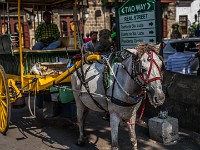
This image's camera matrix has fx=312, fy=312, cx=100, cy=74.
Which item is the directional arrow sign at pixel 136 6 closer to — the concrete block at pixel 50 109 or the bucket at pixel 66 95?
the bucket at pixel 66 95

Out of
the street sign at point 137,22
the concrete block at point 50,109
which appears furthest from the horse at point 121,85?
the street sign at point 137,22

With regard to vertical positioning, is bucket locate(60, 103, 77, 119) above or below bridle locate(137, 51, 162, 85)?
below

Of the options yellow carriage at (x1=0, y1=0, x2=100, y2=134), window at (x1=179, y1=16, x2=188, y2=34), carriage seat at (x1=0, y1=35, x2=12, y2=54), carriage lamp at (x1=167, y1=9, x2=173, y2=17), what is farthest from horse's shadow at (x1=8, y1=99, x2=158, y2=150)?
window at (x1=179, y1=16, x2=188, y2=34)

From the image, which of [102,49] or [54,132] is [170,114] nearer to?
[102,49]

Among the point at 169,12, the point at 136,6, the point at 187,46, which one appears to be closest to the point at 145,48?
the point at 136,6

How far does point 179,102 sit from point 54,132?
2612 mm

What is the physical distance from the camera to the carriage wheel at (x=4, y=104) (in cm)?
586

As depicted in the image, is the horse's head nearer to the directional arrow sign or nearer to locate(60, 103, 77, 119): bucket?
the directional arrow sign

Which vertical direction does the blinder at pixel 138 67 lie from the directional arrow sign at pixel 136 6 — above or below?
below

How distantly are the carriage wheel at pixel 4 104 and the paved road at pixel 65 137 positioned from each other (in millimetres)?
244

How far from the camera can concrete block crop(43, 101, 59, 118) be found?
681 centimetres

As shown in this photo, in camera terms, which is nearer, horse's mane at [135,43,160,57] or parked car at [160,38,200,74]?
horse's mane at [135,43,160,57]

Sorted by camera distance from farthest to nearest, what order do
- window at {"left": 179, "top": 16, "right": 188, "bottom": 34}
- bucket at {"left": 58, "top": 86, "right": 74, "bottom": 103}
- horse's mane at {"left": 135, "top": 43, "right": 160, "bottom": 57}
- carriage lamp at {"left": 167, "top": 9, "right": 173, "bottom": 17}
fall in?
window at {"left": 179, "top": 16, "right": 188, "bottom": 34}, carriage lamp at {"left": 167, "top": 9, "right": 173, "bottom": 17}, bucket at {"left": 58, "top": 86, "right": 74, "bottom": 103}, horse's mane at {"left": 135, "top": 43, "right": 160, "bottom": 57}

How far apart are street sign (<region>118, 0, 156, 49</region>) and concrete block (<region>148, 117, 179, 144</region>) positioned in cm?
168
